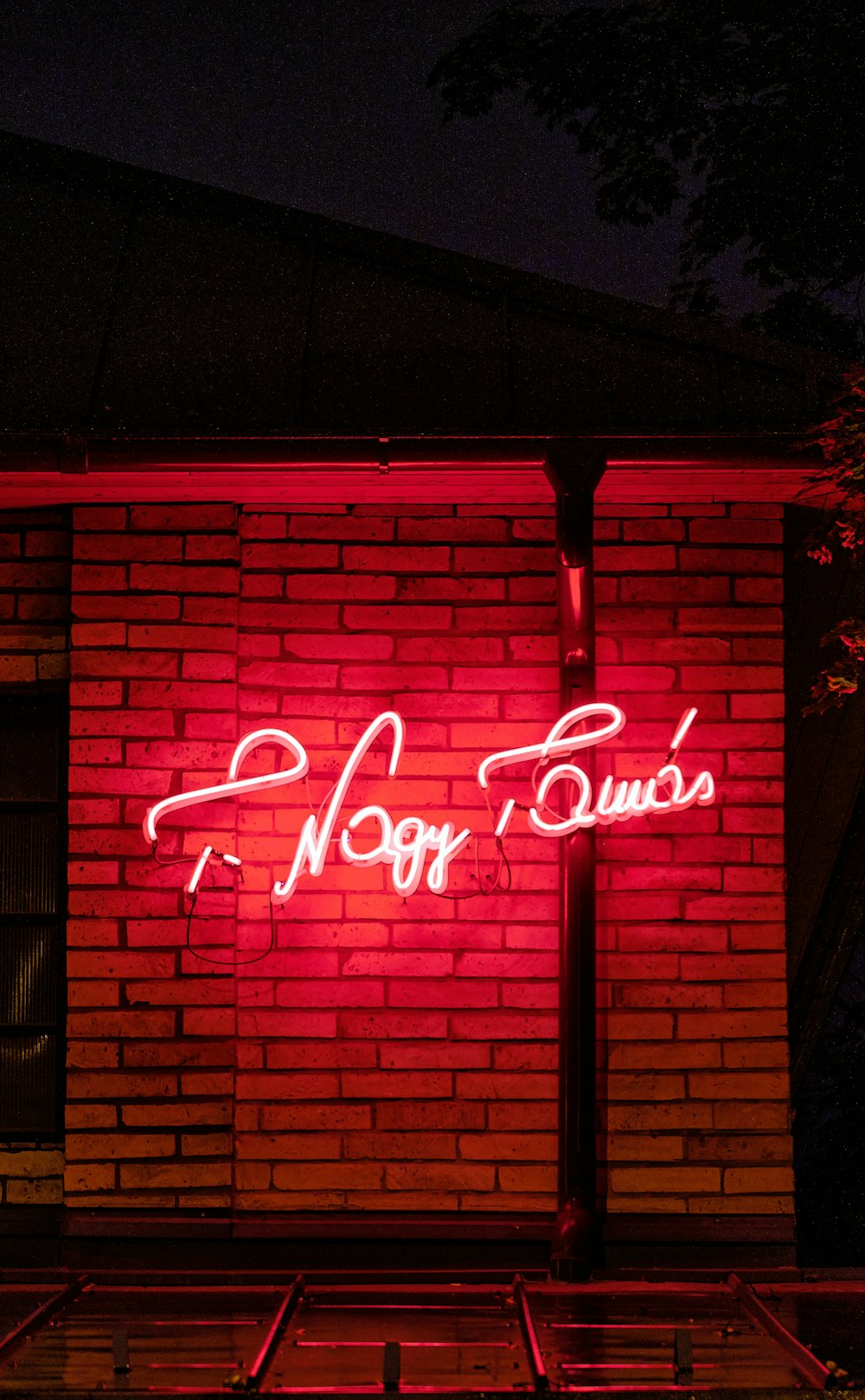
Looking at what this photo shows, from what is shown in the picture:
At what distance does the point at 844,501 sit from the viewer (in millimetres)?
5473

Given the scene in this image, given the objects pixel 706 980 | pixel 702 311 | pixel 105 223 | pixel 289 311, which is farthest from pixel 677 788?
pixel 702 311

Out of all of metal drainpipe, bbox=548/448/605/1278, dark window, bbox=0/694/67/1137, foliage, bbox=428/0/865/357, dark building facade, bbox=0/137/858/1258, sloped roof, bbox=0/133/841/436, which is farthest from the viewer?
foliage, bbox=428/0/865/357

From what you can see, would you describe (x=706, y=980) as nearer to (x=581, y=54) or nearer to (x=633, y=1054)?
(x=633, y=1054)

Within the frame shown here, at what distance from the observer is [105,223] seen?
711 centimetres

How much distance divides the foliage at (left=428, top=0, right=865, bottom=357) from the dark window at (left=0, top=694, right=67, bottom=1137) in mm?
7854

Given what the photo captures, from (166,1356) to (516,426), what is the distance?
389 centimetres

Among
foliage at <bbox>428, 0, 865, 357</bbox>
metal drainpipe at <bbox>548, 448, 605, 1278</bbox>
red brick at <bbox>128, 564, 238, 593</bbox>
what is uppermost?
foliage at <bbox>428, 0, 865, 357</bbox>

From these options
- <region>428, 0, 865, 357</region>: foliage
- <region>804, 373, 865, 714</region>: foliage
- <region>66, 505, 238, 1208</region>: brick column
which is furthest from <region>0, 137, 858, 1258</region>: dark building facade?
<region>428, 0, 865, 357</region>: foliage

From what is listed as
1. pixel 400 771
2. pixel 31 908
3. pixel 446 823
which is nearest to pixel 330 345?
pixel 400 771

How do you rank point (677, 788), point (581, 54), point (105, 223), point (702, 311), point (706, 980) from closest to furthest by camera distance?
point (677, 788) → point (706, 980) → point (105, 223) → point (581, 54) → point (702, 311)

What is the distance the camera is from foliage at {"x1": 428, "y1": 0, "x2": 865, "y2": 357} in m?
10.0

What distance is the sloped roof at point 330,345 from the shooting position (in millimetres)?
5668

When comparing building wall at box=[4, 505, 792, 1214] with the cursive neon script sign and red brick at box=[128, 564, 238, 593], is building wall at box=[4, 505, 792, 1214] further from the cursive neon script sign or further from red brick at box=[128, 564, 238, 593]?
the cursive neon script sign

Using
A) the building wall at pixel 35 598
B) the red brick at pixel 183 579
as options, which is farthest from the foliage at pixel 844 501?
the building wall at pixel 35 598
